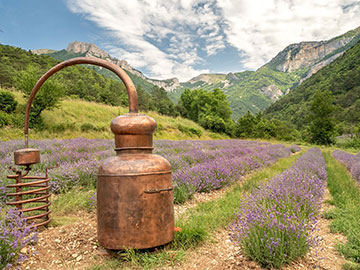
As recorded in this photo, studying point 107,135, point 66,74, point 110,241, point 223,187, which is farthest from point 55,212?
point 66,74

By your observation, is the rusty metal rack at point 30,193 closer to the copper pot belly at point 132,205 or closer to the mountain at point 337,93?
the copper pot belly at point 132,205

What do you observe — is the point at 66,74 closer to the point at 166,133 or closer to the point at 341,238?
the point at 166,133

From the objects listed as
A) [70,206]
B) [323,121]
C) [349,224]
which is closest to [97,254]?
[70,206]

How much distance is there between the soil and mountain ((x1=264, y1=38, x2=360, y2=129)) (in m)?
65.2

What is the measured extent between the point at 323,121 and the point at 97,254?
37067 mm

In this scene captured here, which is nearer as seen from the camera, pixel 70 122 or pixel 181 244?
pixel 181 244

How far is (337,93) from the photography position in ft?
242

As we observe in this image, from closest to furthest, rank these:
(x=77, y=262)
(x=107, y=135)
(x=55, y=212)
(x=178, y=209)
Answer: (x=77, y=262) → (x=55, y=212) → (x=178, y=209) → (x=107, y=135)

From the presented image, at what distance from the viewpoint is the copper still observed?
1.89 m

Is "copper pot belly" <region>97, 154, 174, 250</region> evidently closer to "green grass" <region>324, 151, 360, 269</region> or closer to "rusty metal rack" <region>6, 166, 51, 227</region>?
"rusty metal rack" <region>6, 166, 51, 227</region>

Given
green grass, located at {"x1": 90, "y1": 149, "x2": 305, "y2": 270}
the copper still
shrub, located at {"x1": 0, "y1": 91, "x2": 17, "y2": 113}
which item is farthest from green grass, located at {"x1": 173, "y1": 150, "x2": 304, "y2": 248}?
shrub, located at {"x1": 0, "y1": 91, "x2": 17, "y2": 113}

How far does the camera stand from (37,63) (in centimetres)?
4134

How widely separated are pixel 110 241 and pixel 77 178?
305cm

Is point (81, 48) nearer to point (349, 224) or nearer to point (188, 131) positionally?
point (188, 131)
